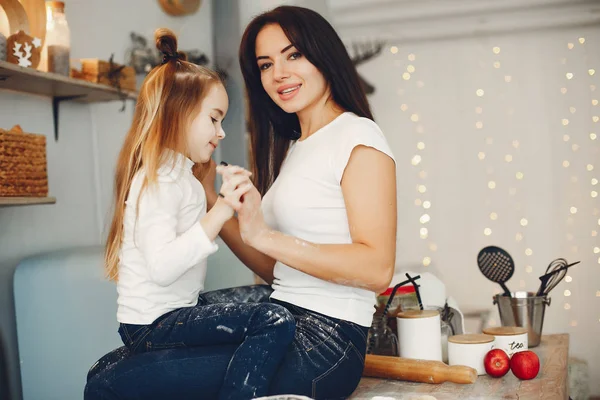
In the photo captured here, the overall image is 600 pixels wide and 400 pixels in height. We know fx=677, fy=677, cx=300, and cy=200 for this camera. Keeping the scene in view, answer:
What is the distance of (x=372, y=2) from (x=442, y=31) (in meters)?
0.44

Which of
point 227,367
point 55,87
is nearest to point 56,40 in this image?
point 55,87

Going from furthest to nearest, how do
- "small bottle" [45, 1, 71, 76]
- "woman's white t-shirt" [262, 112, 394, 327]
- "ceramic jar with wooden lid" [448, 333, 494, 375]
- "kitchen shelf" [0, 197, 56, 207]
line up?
"small bottle" [45, 1, 71, 76]
"kitchen shelf" [0, 197, 56, 207]
"ceramic jar with wooden lid" [448, 333, 494, 375]
"woman's white t-shirt" [262, 112, 394, 327]

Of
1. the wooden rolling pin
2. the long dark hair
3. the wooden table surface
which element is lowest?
the wooden table surface

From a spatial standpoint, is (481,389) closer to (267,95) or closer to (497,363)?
(497,363)

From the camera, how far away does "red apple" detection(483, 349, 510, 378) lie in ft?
5.65

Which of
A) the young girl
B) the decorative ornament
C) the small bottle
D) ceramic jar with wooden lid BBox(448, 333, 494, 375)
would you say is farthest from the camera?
the small bottle

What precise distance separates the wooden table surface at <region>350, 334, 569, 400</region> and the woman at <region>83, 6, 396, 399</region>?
0.46 feet

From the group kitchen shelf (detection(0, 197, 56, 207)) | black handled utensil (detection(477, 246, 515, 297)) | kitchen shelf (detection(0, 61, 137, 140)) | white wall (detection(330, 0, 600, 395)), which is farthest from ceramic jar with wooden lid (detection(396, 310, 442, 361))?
white wall (detection(330, 0, 600, 395))

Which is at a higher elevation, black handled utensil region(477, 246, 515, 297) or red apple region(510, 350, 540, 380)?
black handled utensil region(477, 246, 515, 297)

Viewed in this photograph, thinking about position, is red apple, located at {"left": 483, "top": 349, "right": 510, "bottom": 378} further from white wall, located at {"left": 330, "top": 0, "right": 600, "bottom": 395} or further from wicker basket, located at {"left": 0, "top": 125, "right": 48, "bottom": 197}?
white wall, located at {"left": 330, "top": 0, "right": 600, "bottom": 395}

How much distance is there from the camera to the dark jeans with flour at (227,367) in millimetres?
1361

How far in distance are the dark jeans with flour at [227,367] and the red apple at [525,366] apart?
0.46 meters

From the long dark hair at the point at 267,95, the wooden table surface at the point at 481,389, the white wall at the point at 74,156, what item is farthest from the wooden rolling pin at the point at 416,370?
the white wall at the point at 74,156

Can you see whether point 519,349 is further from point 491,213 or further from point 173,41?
point 491,213
